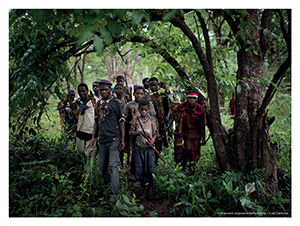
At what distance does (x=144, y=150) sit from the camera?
3.67 metres

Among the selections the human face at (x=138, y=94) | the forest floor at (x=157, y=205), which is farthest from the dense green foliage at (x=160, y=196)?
the human face at (x=138, y=94)

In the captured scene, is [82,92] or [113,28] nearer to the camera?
[113,28]

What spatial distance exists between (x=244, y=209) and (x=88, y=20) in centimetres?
280

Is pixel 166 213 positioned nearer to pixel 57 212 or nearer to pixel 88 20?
pixel 57 212

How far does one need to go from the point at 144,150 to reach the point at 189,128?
1035 millimetres

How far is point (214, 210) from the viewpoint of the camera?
311cm

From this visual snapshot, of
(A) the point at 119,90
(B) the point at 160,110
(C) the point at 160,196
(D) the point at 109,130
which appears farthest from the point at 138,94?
(C) the point at 160,196

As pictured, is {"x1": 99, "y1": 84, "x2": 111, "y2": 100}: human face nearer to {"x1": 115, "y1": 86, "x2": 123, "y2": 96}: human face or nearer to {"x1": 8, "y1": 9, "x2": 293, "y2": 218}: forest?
{"x1": 8, "y1": 9, "x2": 293, "y2": 218}: forest

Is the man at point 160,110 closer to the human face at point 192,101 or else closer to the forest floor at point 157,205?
the human face at point 192,101

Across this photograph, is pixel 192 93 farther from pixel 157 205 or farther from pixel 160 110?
pixel 157 205

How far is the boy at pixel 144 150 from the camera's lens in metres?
3.59

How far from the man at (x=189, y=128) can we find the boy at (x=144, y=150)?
753mm

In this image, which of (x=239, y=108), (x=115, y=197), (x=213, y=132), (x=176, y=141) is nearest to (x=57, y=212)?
(x=115, y=197)

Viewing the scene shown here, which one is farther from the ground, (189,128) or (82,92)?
(82,92)
